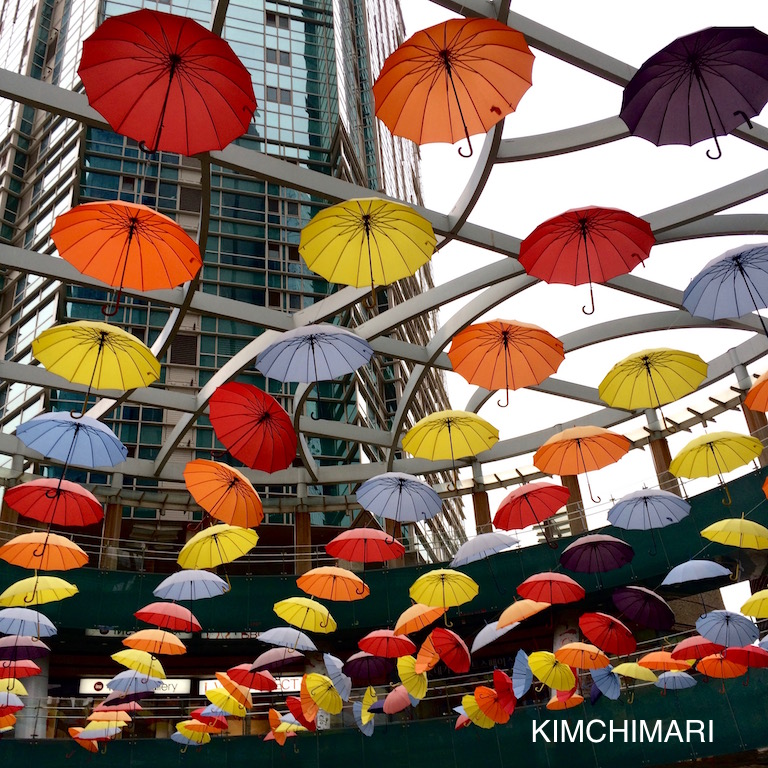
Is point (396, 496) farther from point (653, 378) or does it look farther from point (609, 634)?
point (609, 634)

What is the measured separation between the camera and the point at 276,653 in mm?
20609

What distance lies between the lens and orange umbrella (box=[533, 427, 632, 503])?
16547mm

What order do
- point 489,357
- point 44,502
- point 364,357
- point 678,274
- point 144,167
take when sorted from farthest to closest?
point 144,167 < point 678,274 < point 44,502 < point 489,357 < point 364,357

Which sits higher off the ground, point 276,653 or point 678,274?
point 678,274

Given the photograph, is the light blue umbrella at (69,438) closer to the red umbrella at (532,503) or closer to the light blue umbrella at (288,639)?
the light blue umbrella at (288,639)

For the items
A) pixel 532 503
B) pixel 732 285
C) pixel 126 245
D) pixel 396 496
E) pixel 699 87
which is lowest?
pixel 532 503

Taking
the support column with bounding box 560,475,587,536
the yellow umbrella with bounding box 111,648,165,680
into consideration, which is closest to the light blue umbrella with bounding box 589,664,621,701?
the support column with bounding box 560,475,587,536

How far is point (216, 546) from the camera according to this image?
710 inches

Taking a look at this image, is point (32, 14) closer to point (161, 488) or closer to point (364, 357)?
point (161, 488)

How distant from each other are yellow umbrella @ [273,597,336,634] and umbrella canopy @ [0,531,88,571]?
5.20m

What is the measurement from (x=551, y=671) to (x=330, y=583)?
238 inches

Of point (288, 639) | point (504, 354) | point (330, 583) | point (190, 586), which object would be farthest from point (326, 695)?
point (504, 354)

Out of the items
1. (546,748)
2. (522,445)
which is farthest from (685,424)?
(546,748)

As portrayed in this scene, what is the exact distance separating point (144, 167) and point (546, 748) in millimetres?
29120
